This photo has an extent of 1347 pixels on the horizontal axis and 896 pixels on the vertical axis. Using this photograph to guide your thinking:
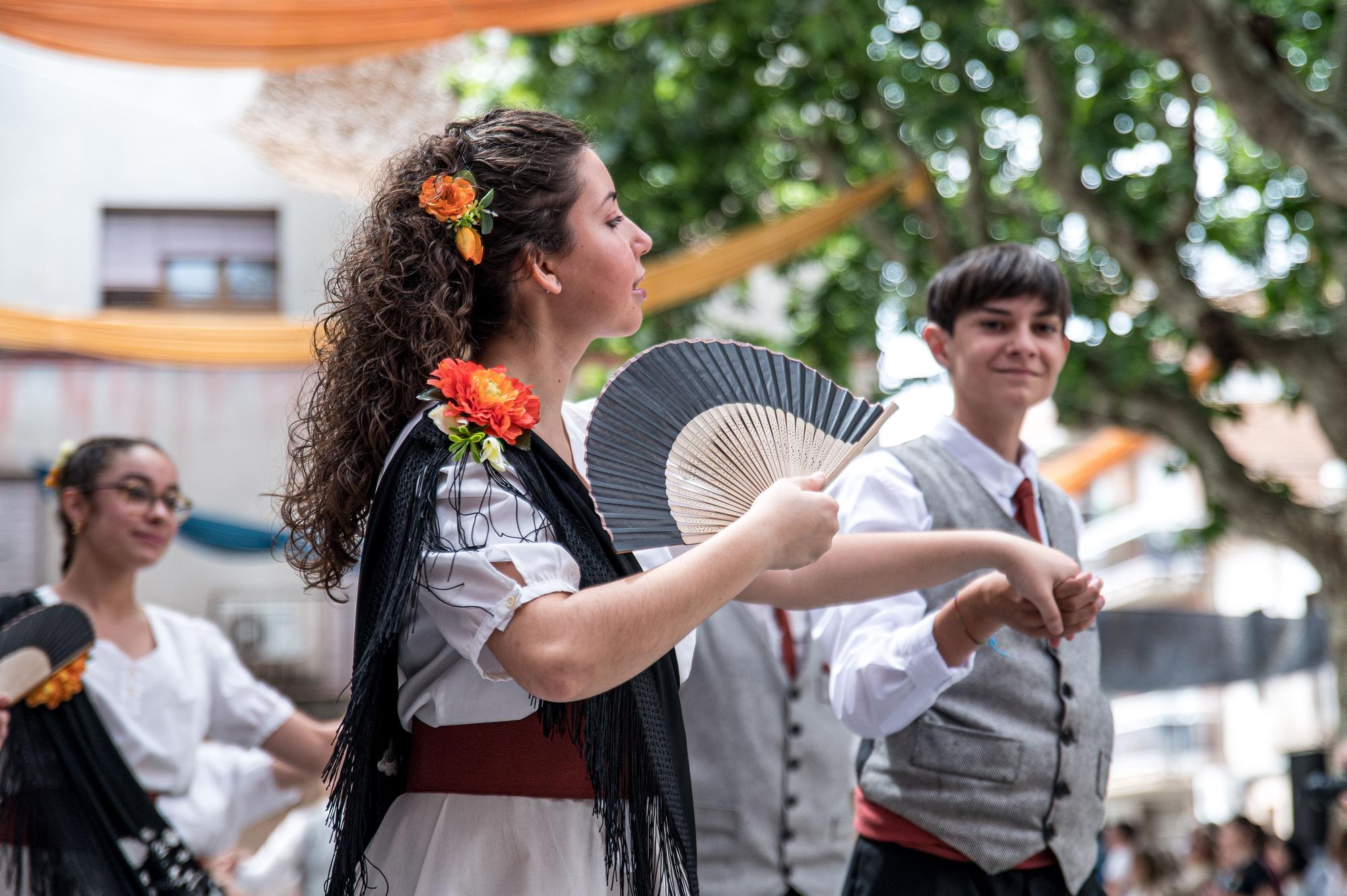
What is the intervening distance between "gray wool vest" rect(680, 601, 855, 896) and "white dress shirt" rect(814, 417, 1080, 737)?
17.3 inches

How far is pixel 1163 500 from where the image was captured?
25.8 m

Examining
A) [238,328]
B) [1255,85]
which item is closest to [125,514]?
[238,328]

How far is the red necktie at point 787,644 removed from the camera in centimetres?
317

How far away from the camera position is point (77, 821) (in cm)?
300

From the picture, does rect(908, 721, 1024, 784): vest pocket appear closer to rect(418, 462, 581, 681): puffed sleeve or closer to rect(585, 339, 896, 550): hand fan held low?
rect(585, 339, 896, 550): hand fan held low

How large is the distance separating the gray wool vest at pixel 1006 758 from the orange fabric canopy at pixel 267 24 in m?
2.94

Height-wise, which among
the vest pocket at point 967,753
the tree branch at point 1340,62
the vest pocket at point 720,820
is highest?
the tree branch at point 1340,62

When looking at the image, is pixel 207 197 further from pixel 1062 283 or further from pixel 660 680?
pixel 660 680

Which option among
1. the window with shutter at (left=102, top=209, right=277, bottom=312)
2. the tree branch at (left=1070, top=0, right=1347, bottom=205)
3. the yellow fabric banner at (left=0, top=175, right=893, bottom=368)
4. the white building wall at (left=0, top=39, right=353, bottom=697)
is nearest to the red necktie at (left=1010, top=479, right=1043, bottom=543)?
the yellow fabric banner at (left=0, top=175, right=893, bottom=368)

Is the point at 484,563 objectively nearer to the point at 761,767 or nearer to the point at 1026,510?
→ the point at 1026,510

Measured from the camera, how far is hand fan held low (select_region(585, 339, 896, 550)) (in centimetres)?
165

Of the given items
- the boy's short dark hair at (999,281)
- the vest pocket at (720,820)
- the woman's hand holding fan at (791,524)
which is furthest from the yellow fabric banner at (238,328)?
the woman's hand holding fan at (791,524)

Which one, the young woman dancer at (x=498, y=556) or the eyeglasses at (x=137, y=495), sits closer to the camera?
the young woman dancer at (x=498, y=556)

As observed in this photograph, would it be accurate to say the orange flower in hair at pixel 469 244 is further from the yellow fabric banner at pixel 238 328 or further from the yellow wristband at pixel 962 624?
the yellow fabric banner at pixel 238 328
